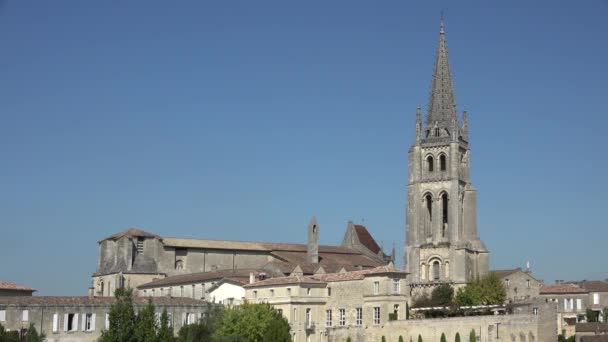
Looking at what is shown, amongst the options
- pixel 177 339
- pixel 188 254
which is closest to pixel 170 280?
pixel 188 254

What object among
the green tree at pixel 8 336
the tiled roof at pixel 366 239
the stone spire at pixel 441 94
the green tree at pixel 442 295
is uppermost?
the stone spire at pixel 441 94

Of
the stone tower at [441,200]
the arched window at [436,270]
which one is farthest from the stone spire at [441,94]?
the arched window at [436,270]

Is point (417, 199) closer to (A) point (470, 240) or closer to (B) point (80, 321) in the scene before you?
(A) point (470, 240)

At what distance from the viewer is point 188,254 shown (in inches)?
3632

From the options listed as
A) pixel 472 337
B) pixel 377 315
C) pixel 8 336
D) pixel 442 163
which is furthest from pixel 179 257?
pixel 472 337

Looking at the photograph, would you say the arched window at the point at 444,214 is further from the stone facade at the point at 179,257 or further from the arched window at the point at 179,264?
the arched window at the point at 179,264

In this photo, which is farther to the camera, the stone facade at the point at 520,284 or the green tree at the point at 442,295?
the stone facade at the point at 520,284

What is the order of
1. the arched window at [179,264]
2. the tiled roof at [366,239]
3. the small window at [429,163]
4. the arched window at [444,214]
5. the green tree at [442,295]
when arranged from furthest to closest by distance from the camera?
the tiled roof at [366,239], the small window at [429,163], the arched window at [444,214], the arched window at [179,264], the green tree at [442,295]

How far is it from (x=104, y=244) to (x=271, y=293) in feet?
91.7

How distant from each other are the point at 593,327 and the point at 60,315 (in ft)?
140

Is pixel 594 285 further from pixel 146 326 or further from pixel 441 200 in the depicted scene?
pixel 146 326

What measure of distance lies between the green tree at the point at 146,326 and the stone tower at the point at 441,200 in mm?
43397

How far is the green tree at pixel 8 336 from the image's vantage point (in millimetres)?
58947

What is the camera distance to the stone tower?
3748 inches
